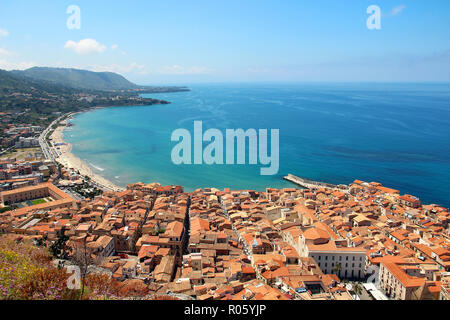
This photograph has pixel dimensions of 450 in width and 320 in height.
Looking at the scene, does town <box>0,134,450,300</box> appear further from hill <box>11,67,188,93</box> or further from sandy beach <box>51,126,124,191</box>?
hill <box>11,67,188,93</box>

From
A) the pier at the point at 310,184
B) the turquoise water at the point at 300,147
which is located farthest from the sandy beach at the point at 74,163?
the pier at the point at 310,184

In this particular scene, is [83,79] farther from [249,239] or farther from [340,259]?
[340,259]

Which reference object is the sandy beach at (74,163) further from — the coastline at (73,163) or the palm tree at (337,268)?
the palm tree at (337,268)

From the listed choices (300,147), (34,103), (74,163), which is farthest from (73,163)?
(34,103)

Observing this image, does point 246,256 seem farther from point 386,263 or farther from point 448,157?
point 448,157

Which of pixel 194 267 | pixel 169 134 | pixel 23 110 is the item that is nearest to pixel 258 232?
pixel 194 267
